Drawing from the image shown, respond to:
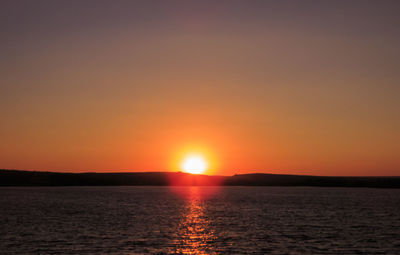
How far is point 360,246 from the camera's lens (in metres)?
52.2

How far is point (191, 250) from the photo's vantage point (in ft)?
160

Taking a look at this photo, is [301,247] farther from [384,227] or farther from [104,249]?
[384,227]

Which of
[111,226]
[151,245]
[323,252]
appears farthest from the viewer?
[111,226]

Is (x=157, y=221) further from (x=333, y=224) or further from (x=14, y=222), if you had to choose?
(x=333, y=224)

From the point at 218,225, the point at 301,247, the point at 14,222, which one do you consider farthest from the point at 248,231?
the point at 14,222

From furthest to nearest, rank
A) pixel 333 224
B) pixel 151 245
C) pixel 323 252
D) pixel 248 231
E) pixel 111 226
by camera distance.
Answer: pixel 333 224, pixel 111 226, pixel 248 231, pixel 151 245, pixel 323 252

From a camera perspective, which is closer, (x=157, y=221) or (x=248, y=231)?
(x=248, y=231)

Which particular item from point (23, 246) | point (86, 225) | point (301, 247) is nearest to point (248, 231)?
point (301, 247)

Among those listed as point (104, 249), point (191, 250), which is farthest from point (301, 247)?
point (104, 249)

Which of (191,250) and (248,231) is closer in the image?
(191,250)

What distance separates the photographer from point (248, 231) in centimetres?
6512

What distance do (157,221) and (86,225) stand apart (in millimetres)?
13726

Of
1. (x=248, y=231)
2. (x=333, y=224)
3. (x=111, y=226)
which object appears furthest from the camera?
(x=333, y=224)

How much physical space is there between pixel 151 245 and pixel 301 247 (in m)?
17.8
